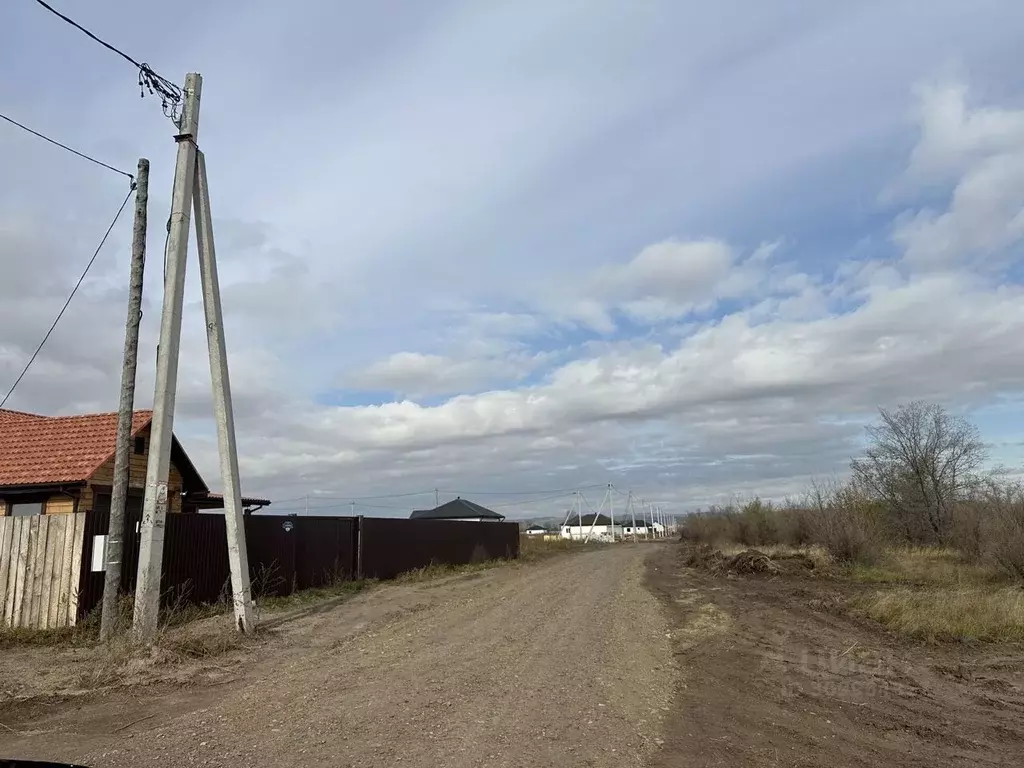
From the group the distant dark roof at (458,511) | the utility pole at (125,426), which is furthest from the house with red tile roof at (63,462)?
the distant dark roof at (458,511)

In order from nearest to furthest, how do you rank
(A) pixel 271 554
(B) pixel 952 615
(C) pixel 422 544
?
(B) pixel 952 615 < (A) pixel 271 554 < (C) pixel 422 544

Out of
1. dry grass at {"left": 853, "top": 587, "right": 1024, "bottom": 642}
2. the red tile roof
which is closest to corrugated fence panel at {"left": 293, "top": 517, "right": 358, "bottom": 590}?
the red tile roof

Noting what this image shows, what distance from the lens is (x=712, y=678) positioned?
339 inches

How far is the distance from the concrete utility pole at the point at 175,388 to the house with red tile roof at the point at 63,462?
514 centimetres

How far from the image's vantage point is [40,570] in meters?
11.2

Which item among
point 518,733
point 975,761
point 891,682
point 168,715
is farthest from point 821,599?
point 168,715

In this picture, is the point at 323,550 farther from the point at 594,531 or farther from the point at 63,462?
the point at 594,531

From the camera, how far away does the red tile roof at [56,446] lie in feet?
55.6

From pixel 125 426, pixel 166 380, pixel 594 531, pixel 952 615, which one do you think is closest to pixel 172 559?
pixel 125 426

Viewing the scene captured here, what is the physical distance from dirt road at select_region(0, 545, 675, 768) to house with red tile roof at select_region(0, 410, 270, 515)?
7.84 m

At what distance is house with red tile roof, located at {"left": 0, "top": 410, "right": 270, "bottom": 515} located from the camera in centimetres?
1686

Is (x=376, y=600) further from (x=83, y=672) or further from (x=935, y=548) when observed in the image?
(x=935, y=548)

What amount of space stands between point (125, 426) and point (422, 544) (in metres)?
15.3

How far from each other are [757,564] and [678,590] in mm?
6490
